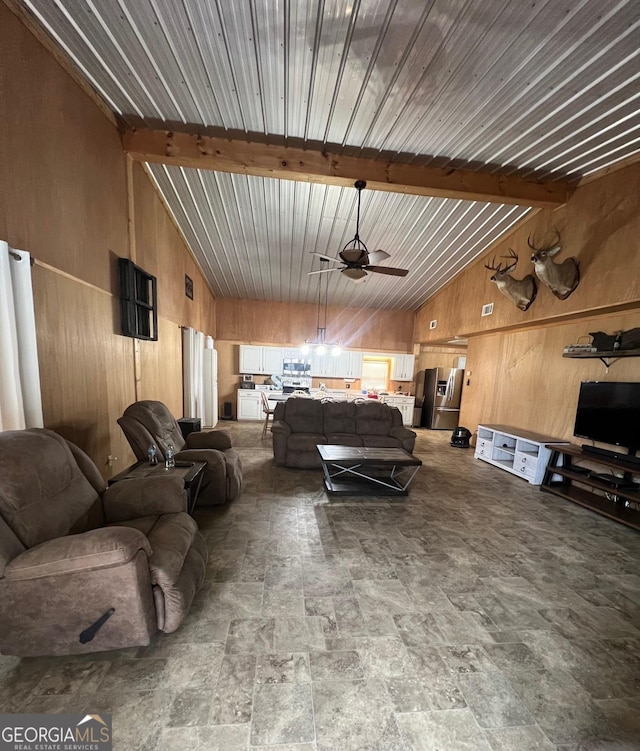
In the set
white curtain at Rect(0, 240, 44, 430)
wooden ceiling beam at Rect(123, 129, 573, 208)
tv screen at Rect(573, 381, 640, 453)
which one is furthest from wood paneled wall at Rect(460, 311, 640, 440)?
white curtain at Rect(0, 240, 44, 430)

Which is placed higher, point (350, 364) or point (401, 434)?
point (350, 364)

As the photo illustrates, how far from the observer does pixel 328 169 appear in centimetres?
322

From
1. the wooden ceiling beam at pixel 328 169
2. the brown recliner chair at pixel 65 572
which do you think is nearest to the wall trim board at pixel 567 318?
the wooden ceiling beam at pixel 328 169

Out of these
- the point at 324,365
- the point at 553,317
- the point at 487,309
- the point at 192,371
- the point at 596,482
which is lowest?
the point at 596,482

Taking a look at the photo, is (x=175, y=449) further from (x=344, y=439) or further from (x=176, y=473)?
(x=344, y=439)

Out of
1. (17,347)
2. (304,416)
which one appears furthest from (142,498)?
(304,416)

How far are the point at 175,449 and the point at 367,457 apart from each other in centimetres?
202

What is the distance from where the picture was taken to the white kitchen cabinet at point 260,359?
7492 millimetres

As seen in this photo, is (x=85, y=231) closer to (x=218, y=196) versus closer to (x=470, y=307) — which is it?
(x=218, y=196)

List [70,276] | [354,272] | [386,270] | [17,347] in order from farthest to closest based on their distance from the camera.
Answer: [386,270]
[354,272]
[70,276]
[17,347]

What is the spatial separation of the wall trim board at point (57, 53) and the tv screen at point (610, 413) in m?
5.74

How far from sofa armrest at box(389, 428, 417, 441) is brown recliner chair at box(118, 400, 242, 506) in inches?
98.1

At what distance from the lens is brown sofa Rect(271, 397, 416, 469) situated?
416cm

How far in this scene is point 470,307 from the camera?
5629 millimetres
